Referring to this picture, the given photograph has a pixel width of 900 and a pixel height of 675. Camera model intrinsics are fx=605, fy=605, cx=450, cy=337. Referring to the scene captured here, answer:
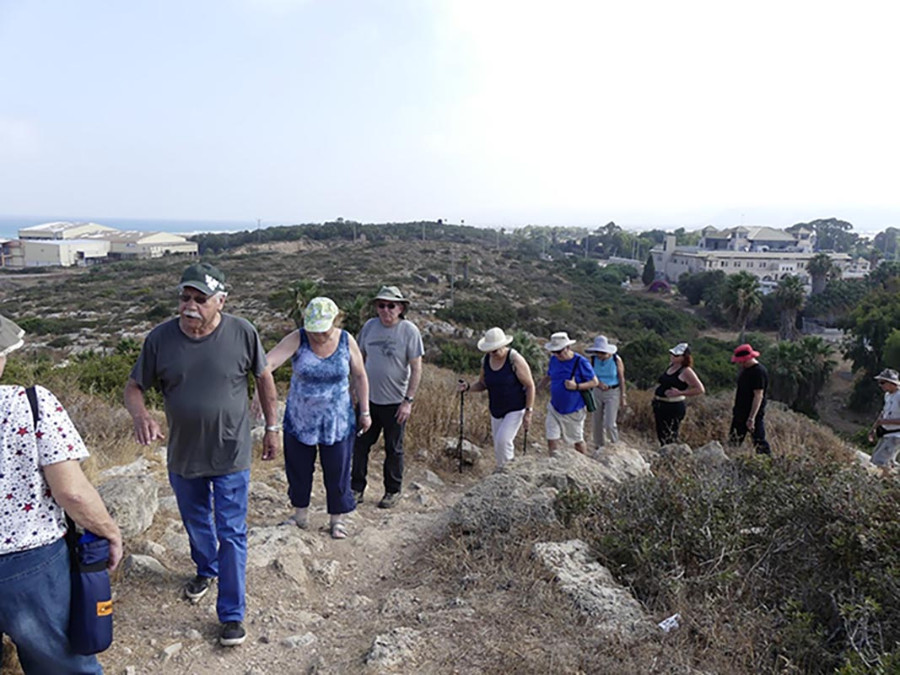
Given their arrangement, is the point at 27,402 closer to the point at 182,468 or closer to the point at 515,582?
the point at 182,468

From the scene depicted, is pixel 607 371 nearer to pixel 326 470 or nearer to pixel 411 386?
pixel 411 386

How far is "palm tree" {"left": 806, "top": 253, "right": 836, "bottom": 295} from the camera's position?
61047 millimetres

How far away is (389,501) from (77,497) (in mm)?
2813

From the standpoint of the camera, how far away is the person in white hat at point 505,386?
487cm

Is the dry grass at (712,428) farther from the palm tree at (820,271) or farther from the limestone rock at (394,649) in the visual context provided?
the palm tree at (820,271)

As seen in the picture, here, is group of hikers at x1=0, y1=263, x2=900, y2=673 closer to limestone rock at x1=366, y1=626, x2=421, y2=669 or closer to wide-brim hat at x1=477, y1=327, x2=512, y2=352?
wide-brim hat at x1=477, y1=327, x2=512, y2=352

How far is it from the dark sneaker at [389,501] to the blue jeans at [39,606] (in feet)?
8.58

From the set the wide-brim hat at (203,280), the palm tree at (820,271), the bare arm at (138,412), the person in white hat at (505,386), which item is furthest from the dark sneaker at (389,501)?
the palm tree at (820,271)

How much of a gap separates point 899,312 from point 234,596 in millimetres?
40722

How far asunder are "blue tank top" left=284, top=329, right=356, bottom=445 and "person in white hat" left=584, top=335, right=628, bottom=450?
11.4 feet

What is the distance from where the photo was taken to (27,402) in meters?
1.78

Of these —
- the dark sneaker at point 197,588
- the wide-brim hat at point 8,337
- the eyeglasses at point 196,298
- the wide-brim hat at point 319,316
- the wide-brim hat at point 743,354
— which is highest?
the eyeglasses at point 196,298

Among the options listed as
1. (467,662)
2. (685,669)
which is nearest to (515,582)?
(467,662)

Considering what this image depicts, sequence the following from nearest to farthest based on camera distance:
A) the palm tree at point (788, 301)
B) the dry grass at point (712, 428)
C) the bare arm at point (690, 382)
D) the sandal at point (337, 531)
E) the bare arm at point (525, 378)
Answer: the sandal at point (337, 531) → the bare arm at point (525, 378) → the bare arm at point (690, 382) → the dry grass at point (712, 428) → the palm tree at point (788, 301)
